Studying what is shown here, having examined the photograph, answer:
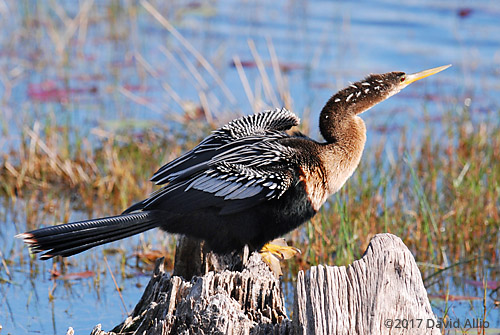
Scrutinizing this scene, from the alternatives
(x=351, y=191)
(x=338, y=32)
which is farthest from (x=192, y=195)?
(x=338, y=32)

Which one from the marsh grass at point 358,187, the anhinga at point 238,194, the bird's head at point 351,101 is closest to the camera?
the anhinga at point 238,194

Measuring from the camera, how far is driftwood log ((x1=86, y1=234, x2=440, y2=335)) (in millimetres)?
2611

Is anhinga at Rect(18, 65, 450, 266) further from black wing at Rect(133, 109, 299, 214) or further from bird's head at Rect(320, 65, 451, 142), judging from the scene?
bird's head at Rect(320, 65, 451, 142)

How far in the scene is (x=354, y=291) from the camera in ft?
8.67

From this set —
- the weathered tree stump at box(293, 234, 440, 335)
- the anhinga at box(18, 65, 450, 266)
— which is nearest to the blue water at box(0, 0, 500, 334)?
the anhinga at box(18, 65, 450, 266)

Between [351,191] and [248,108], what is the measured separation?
2.72m

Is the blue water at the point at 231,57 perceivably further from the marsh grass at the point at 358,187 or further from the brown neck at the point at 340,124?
the brown neck at the point at 340,124

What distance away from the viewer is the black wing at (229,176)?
3549mm

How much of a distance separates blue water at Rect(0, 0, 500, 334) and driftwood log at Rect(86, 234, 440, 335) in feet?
7.07

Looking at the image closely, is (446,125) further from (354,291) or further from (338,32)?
(354,291)

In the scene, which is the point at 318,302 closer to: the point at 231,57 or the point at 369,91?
the point at 369,91

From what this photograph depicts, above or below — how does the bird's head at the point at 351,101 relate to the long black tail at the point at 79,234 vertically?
above

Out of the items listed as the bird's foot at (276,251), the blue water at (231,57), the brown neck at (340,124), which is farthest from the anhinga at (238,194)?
the blue water at (231,57)

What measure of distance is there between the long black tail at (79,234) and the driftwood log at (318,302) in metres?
0.51
